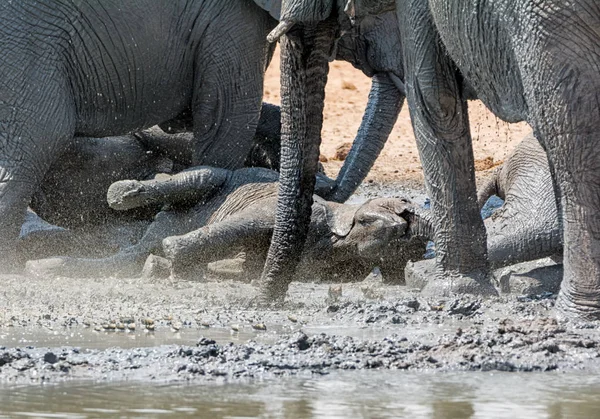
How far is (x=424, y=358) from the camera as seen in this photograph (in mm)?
4836

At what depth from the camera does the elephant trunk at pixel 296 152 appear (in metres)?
6.24

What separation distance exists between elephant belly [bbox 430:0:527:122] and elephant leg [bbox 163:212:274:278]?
2072mm

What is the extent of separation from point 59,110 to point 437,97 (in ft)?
8.87

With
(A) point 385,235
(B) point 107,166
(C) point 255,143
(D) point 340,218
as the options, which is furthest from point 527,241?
(B) point 107,166

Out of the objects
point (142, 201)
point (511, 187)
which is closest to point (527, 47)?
point (511, 187)

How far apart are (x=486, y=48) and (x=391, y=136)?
8819mm

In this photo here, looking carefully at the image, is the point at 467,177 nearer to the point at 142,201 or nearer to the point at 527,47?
the point at 527,47

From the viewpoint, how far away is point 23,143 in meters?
8.05

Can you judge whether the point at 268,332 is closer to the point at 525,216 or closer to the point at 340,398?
the point at 340,398

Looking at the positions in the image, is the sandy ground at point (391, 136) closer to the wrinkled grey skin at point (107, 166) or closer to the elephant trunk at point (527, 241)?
the wrinkled grey skin at point (107, 166)

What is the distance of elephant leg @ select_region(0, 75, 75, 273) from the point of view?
26.1 feet

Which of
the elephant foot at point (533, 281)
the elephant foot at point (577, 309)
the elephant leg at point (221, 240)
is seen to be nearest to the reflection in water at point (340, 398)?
the elephant foot at point (577, 309)

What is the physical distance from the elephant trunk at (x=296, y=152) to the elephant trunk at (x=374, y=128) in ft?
7.64

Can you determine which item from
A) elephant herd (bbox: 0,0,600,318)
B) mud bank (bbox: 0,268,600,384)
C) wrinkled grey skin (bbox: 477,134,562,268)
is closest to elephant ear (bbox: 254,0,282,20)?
elephant herd (bbox: 0,0,600,318)
